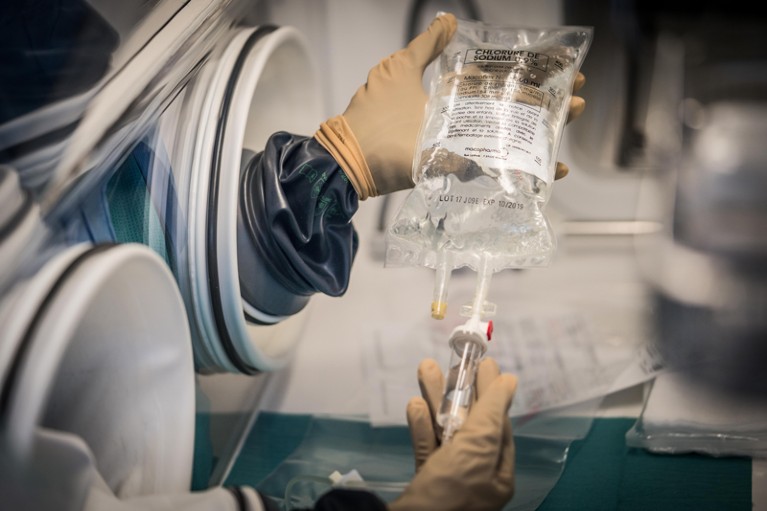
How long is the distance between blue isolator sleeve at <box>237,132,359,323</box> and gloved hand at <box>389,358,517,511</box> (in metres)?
0.24

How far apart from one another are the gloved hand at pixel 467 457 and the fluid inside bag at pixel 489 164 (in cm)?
18

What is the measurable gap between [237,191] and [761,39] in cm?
134

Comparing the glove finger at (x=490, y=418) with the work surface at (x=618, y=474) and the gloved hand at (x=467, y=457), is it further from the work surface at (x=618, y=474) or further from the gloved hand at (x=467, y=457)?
the work surface at (x=618, y=474)

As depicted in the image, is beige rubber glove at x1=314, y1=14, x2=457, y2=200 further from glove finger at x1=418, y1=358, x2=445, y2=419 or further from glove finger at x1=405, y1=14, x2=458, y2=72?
glove finger at x1=418, y1=358, x2=445, y2=419

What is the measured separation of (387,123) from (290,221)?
0.18m

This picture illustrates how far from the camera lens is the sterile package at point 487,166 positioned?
0.78 m

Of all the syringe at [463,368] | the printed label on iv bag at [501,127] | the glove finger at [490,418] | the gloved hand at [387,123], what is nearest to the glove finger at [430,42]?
the gloved hand at [387,123]

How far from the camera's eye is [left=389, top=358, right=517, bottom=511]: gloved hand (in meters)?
0.61

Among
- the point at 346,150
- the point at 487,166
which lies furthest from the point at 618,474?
the point at 346,150

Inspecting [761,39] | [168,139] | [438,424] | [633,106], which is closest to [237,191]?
[168,139]

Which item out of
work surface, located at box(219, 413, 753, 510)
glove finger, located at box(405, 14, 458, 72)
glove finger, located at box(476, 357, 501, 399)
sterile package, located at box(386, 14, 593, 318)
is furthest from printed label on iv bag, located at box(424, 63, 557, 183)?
work surface, located at box(219, 413, 753, 510)

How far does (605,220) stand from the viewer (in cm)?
133

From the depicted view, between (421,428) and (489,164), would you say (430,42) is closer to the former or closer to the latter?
(489,164)

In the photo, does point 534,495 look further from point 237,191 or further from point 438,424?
point 237,191
